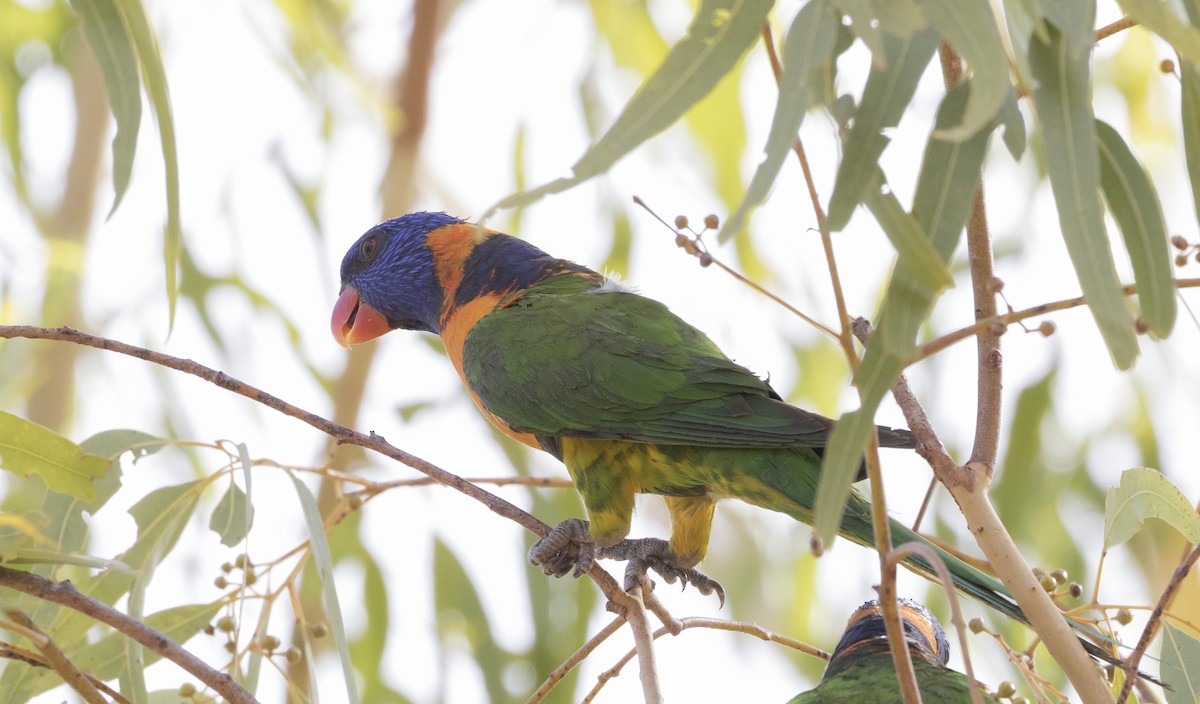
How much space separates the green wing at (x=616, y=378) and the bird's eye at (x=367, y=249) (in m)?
0.60

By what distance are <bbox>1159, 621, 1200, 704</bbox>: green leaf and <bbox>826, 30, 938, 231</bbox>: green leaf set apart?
801 millimetres

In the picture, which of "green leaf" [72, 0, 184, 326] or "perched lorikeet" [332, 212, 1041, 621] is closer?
"green leaf" [72, 0, 184, 326]

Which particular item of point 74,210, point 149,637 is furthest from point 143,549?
point 74,210

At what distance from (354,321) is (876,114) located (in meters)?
1.78

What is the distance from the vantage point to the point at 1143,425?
3.13 meters

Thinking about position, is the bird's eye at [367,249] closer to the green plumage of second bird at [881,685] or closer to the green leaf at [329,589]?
the green leaf at [329,589]

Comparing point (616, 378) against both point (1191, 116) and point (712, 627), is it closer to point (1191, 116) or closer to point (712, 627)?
point (712, 627)

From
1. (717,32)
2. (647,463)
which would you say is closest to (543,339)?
(647,463)

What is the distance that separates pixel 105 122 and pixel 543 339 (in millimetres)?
2053

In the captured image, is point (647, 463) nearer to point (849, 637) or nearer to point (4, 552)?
point (849, 637)

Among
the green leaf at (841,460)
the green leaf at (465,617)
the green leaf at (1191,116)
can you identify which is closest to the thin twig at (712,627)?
the green leaf at (841,460)

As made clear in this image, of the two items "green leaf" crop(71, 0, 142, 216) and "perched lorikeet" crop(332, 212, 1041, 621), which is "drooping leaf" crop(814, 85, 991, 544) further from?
"green leaf" crop(71, 0, 142, 216)

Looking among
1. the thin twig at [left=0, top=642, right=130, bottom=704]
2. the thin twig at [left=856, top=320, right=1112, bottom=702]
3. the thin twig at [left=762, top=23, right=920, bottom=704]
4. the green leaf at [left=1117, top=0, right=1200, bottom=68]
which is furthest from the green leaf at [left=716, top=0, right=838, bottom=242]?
the thin twig at [left=0, top=642, right=130, bottom=704]

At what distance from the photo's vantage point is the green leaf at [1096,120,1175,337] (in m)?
1.06
